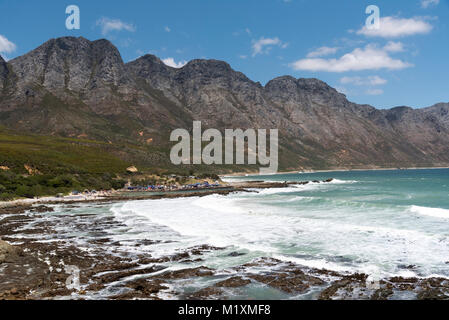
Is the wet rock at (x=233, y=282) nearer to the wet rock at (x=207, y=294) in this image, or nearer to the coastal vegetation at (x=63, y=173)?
the wet rock at (x=207, y=294)

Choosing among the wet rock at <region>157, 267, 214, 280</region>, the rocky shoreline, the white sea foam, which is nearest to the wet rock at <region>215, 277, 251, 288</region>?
the rocky shoreline

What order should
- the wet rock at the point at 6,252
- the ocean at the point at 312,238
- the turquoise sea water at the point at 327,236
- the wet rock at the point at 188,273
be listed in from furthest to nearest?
the wet rock at the point at 6,252
the turquoise sea water at the point at 327,236
the ocean at the point at 312,238
the wet rock at the point at 188,273

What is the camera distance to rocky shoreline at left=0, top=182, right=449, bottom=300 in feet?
44.7

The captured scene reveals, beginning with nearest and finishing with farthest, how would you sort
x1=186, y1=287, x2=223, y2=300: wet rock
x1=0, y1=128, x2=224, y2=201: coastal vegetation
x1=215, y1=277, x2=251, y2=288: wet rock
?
x1=186, y1=287, x2=223, y2=300: wet rock, x1=215, y1=277, x2=251, y2=288: wet rock, x1=0, y1=128, x2=224, y2=201: coastal vegetation

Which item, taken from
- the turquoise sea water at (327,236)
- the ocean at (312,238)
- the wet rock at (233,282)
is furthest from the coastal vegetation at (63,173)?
the wet rock at (233,282)

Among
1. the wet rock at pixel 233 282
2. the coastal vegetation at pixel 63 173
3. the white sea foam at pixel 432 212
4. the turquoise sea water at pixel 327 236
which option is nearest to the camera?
the wet rock at pixel 233 282

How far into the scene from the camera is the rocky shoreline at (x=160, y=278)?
44.7 feet

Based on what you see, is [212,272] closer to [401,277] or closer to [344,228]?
[401,277]

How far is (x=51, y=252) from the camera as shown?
69.2 feet

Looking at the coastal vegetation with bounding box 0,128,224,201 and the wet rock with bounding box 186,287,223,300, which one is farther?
the coastal vegetation with bounding box 0,128,224,201

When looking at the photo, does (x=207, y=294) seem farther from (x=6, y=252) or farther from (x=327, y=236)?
(x=327, y=236)

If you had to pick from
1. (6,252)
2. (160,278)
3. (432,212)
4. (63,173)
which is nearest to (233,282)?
(160,278)

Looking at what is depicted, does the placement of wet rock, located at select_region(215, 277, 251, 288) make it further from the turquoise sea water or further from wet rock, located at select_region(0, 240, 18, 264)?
wet rock, located at select_region(0, 240, 18, 264)

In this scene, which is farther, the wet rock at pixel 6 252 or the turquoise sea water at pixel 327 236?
the wet rock at pixel 6 252
